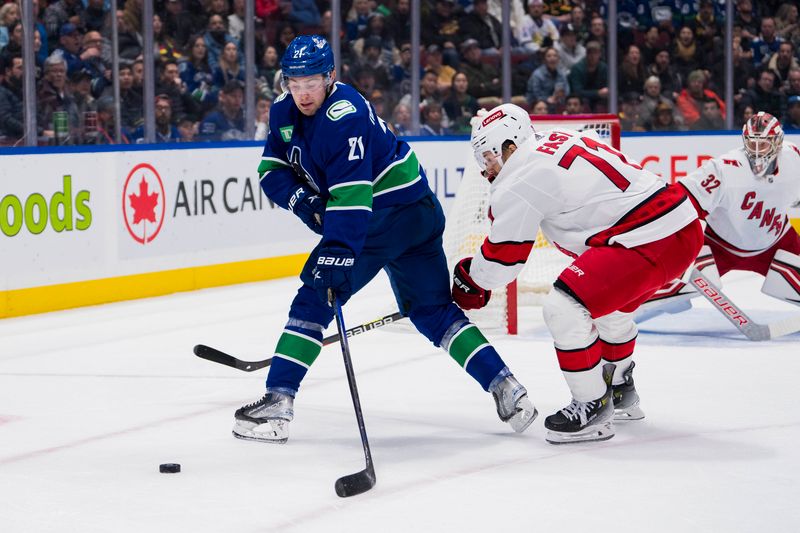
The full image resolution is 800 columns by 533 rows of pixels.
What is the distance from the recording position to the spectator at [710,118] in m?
9.61

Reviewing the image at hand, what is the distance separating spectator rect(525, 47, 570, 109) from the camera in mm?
9188

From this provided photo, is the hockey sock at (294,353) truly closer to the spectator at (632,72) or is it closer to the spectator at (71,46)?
the spectator at (71,46)

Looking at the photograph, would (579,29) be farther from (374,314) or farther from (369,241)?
(369,241)

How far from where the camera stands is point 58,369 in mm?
4582

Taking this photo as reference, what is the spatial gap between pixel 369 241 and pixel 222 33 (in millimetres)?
4291

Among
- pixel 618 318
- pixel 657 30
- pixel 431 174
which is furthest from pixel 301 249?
pixel 618 318

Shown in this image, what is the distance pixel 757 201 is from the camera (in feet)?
17.2

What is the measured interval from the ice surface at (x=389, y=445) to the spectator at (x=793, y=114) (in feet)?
16.1

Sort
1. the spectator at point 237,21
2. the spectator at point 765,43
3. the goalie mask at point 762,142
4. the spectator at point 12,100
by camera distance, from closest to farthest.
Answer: the goalie mask at point 762,142
the spectator at point 12,100
the spectator at point 237,21
the spectator at point 765,43

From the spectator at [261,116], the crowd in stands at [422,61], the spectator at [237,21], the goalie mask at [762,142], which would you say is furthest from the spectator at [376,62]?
the goalie mask at [762,142]

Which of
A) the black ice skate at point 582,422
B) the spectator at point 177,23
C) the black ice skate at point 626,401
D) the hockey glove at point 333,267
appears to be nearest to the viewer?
the hockey glove at point 333,267

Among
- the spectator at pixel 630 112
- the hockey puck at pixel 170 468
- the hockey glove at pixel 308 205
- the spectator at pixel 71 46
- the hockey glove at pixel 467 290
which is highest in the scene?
the spectator at pixel 71 46

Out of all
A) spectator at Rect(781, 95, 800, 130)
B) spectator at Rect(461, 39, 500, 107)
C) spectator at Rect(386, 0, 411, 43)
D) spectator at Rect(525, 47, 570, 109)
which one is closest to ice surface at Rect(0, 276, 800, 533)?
spectator at Rect(386, 0, 411, 43)

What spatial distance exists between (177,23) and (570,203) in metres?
4.29
